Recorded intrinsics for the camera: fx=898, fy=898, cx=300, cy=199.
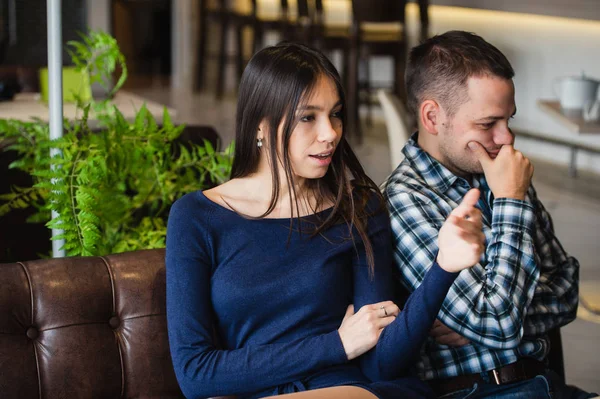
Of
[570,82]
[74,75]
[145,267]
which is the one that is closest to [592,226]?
[570,82]

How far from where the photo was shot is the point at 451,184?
6.29ft

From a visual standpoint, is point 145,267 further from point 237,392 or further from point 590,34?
point 590,34

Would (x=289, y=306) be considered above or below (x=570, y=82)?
below

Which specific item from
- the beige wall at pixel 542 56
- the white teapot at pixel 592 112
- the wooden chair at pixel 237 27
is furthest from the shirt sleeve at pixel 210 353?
the wooden chair at pixel 237 27

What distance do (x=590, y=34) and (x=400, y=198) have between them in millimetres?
5083

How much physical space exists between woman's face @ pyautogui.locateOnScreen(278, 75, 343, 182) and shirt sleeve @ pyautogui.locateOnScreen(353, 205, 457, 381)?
0.55 ft

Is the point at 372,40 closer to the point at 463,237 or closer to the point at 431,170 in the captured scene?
the point at 431,170

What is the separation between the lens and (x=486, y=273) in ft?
5.78

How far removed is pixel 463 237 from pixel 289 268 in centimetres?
34

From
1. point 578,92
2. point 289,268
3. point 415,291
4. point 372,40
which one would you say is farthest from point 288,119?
point 372,40

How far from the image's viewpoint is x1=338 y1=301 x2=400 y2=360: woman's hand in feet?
5.20

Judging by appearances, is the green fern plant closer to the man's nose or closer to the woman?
the woman

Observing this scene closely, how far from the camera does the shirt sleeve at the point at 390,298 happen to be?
1.55 m

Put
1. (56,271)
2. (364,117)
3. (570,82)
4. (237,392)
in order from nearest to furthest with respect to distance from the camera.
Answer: (237,392), (56,271), (570,82), (364,117)
